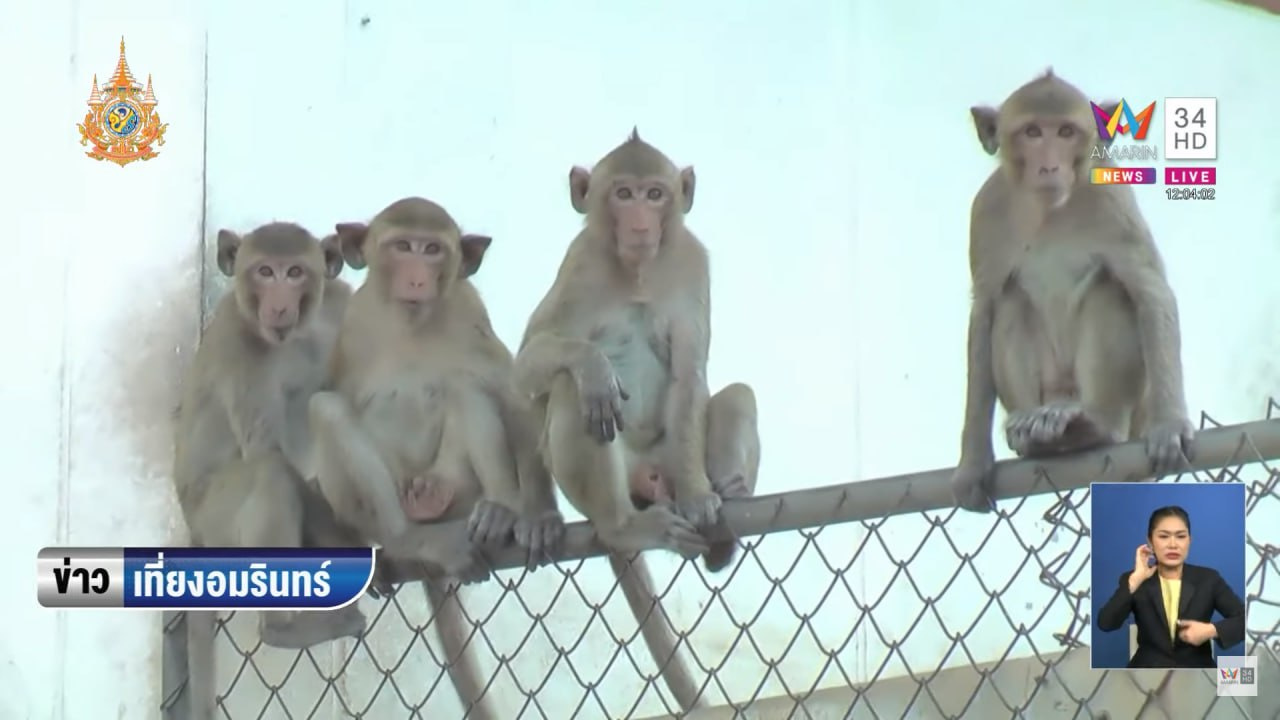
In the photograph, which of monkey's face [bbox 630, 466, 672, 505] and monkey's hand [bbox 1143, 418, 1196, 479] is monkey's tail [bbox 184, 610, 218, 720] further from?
monkey's hand [bbox 1143, 418, 1196, 479]

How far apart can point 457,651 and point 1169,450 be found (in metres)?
1.37

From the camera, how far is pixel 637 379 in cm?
345

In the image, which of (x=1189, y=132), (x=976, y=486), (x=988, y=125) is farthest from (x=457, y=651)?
(x=1189, y=132)

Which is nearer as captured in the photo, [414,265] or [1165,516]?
[1165,516]

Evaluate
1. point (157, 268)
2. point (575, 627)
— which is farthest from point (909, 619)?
point (157, 268)

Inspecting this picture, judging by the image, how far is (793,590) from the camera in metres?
4.45

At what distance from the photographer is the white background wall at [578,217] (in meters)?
3.99

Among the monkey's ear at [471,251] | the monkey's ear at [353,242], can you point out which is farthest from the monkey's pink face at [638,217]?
the monkey's ear at [353,242]

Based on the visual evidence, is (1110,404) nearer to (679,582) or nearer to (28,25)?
(679,582)

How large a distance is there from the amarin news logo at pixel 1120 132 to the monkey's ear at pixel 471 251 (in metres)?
1.13

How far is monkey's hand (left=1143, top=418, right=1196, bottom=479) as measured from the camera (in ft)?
7.97

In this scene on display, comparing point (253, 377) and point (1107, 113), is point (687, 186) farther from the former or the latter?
point (253, 377)

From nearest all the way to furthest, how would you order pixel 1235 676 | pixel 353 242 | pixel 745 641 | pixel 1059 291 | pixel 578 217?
pixel 1235 676
pixel 1059 291
pixel 353 242
pixel 578 217
pixel 745 641
